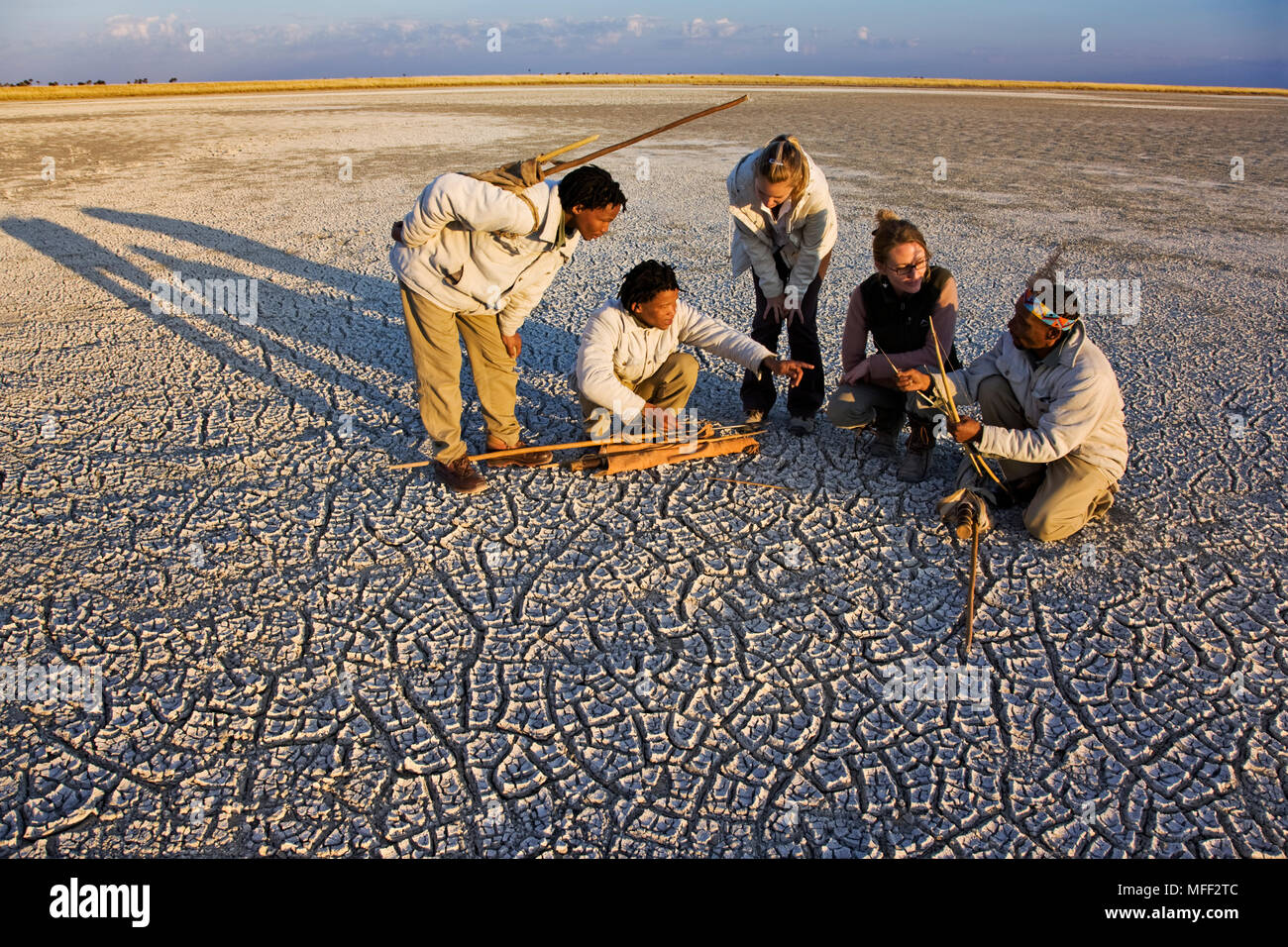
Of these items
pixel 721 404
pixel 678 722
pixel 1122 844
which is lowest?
pixel 1122 844

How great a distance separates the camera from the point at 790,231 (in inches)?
143

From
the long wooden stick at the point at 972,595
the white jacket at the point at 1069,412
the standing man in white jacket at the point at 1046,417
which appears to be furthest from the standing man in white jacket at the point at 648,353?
the long wooden stick at the point at 972,595

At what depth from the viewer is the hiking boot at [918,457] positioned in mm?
3521

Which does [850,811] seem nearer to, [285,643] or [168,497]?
[285,643]

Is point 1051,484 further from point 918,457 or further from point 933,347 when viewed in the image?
point 933,347

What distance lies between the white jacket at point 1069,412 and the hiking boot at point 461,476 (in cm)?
207

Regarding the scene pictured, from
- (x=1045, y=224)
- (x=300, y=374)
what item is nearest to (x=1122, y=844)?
(x=300, y=374)

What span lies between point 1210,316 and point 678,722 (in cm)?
540

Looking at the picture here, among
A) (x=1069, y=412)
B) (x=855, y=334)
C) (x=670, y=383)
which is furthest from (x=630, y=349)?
(x=1069, y=412)

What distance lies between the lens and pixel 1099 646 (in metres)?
2.58

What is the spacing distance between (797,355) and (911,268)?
73cm

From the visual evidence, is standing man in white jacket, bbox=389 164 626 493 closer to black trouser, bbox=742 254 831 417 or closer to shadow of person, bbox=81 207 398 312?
black trouser, bbox=742 254 831 417

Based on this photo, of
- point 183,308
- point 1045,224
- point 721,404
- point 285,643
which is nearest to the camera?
point 285,643

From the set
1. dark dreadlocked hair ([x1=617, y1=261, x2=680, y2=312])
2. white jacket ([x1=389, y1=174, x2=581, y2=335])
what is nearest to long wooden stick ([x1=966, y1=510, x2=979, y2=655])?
dark dreadlocked hair ([x1=617, y1=261, x2=680, y2=312])
